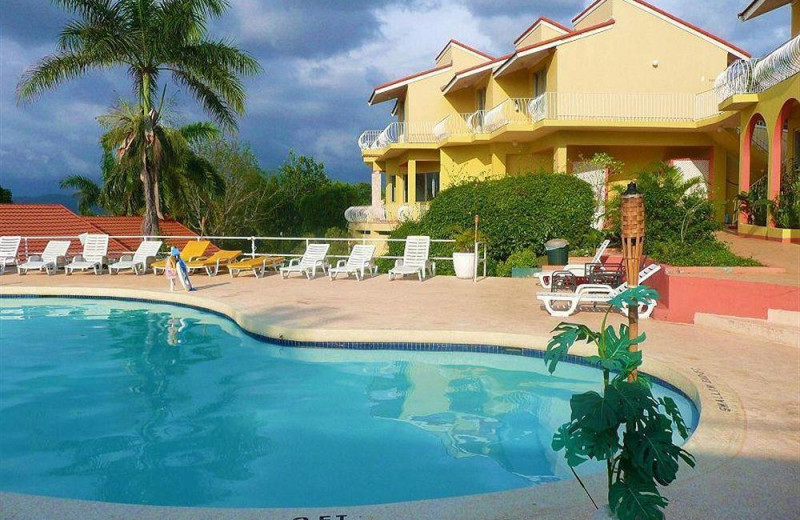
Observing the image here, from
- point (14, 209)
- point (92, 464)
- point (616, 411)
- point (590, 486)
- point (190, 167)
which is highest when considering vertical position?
point (190, 167)

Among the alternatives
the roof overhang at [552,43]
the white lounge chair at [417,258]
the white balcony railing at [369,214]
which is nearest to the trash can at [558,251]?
the white lounge chair at [417,258]

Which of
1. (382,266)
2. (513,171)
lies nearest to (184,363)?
(382,266)

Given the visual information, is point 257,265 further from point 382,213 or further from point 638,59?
point 638,59

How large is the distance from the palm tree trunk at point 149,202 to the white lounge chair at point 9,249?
13.4 feet

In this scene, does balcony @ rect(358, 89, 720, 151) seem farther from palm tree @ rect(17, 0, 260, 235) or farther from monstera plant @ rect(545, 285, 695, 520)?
monstera plant @ rect(545, 285, 695, 520)

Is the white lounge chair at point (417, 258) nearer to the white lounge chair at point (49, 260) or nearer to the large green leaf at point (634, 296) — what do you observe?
the white lounge chair at point (49, 260)

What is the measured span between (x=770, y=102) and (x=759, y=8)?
186 inches

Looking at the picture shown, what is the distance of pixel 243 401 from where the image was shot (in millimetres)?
7684

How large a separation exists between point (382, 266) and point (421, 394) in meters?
14.2

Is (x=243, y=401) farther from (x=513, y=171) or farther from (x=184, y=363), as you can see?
(x=513, y=171)

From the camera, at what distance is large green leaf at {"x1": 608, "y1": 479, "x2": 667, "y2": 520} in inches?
118

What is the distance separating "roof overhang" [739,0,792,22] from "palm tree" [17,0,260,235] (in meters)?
15.7

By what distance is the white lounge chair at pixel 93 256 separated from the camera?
57.5ft

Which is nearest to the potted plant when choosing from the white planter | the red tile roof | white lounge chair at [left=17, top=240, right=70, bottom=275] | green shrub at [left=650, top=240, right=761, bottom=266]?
the white planter
